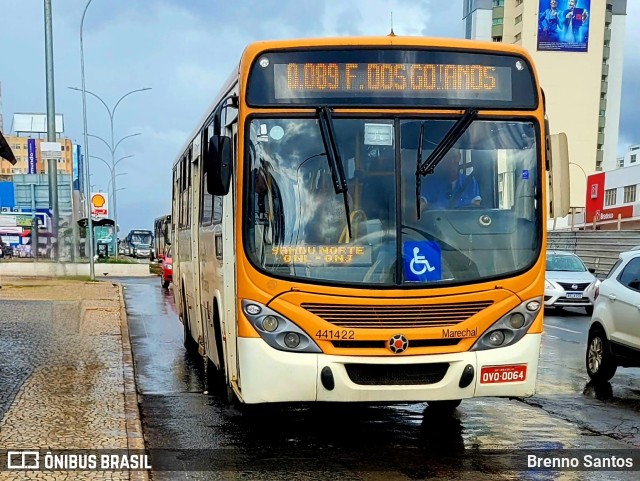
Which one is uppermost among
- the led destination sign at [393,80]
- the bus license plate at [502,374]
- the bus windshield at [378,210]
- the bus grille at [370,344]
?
the led destination sign at [393,80]

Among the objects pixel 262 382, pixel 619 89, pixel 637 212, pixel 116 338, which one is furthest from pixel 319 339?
pixel 619 89

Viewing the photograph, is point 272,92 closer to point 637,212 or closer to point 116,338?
point 116,338

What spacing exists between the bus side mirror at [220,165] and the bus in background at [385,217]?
0.05 feet

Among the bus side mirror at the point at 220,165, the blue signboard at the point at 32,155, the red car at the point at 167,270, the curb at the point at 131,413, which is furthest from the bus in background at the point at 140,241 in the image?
the bus side mirror at the point at 220,165

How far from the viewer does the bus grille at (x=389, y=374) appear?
597cm

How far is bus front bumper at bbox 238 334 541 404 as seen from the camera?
5910 mm

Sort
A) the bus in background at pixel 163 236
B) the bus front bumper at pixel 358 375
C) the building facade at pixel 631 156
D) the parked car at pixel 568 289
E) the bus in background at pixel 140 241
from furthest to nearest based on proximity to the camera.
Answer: the building facade at pixel 631 156, the bus in background at pixel 140 241, the bus in background at pixel 163 236, the parked car at pixel 568 289, the bus front bumper at pixel 358 375

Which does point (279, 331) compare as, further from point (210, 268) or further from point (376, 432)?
point (210, 268)

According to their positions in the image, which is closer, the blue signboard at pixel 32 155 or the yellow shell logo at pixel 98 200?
the yellow shell logo at pixel 98 200

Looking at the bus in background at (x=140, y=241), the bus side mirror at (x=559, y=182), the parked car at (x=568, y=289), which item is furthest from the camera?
the bus in background at (x=140, y=241)

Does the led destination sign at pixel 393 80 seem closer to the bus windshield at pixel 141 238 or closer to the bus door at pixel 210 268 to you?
the bus door at pixel 210 268

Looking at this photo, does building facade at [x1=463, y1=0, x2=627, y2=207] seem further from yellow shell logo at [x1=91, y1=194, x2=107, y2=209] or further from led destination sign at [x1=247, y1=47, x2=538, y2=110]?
led destination sign at [x1=247, y1=47, x2=538, y2=110]

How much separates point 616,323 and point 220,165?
5.80 meters

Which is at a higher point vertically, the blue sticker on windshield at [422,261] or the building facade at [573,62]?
the building facade at [573,62]
